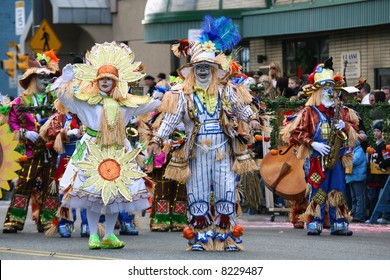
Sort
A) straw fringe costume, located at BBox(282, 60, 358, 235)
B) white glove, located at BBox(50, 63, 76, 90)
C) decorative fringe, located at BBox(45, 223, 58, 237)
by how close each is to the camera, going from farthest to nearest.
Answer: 1. decorative fringe, located at BBox(45, 223, 58, 237)
2. straw fringe costume, located at BBox(282, 60, 358, 235)
3. white glove, located at BBox(50, 63, 76, 90)

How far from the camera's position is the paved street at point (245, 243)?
1364 centimetres

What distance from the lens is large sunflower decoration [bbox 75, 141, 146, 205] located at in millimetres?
14352

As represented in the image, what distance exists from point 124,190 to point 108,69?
1296 millimetres

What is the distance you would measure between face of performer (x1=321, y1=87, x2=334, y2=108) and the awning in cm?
2089

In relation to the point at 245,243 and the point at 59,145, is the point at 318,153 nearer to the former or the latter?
the point at 245,243

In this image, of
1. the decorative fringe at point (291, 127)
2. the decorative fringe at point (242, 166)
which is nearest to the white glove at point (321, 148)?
the decorative fringe at point (291, 127)

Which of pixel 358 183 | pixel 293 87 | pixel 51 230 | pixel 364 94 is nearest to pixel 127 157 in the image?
pixel 51 230

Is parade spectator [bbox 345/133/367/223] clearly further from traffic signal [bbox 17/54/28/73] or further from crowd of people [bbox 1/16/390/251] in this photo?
traffic signal [bbox 17/54/28/73]

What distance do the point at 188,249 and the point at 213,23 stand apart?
2350 mm

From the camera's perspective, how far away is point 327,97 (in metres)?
16.6

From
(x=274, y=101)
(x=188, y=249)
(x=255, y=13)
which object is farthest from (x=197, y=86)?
(x=255, y=13)

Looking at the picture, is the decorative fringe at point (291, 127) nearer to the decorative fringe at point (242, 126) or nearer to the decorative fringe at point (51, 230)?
the decorative fringe at point (242, 126)

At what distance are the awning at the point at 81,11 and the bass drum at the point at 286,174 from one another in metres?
19.4

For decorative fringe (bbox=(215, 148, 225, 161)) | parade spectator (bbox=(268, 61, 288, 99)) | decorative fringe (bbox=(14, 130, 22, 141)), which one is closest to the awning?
parade spectator (bbox=(268, 61, 288, 99))
